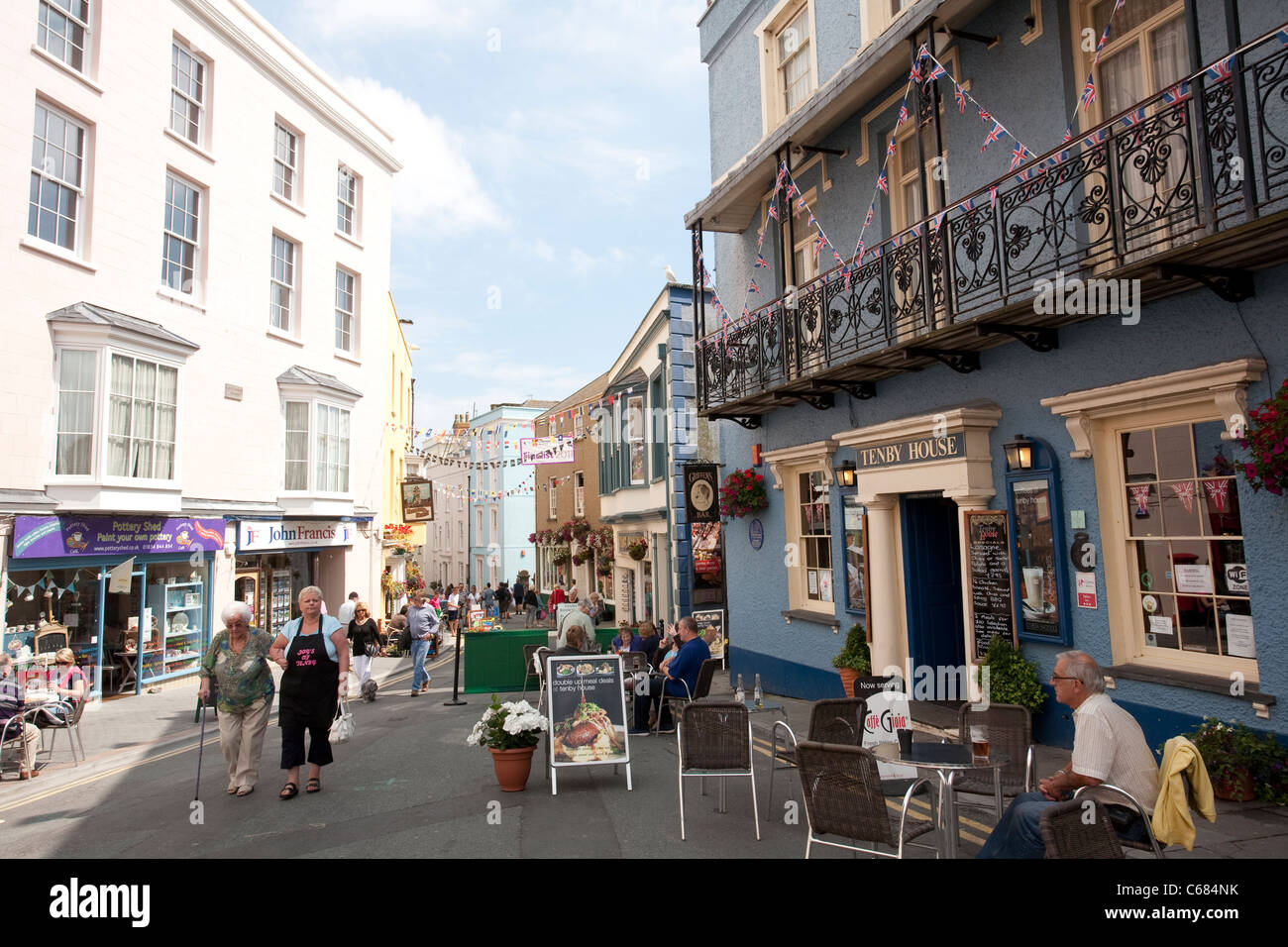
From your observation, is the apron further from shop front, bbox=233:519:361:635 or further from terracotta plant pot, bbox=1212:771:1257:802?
shop front, bbox=233:519:361:635

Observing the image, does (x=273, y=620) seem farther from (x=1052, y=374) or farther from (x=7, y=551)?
(x=1052, y=374)

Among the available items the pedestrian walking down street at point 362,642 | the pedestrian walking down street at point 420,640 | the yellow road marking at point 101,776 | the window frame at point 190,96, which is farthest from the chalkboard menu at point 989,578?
the window frame at point 190,96

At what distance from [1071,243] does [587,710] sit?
6177 millimetres

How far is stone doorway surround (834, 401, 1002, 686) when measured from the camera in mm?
7973

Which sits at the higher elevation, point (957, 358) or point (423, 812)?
point (957, 358)

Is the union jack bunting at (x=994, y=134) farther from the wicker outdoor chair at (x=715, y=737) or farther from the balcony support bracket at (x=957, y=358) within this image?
the wicker outdoor chair at (x=715, y=737)

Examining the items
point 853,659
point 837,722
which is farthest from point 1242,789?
point 853,659

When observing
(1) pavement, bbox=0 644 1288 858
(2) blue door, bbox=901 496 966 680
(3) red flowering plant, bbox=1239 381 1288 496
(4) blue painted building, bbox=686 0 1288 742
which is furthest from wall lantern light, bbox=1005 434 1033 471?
(1) pavement, bbox=0 644 1288 858

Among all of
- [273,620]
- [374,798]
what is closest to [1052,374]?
[374,798]

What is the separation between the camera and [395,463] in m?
24.7

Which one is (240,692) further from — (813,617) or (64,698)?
(813,617)

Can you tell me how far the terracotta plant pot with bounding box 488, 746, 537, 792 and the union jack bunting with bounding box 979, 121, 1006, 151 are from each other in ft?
24.4

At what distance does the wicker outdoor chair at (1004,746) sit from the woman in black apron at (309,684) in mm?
5312

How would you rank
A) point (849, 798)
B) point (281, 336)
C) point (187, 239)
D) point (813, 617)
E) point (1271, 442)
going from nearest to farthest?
point (849, 798) < point (1271, 442) < point (813, 617) < point (187, 239) < point (281, 336)
